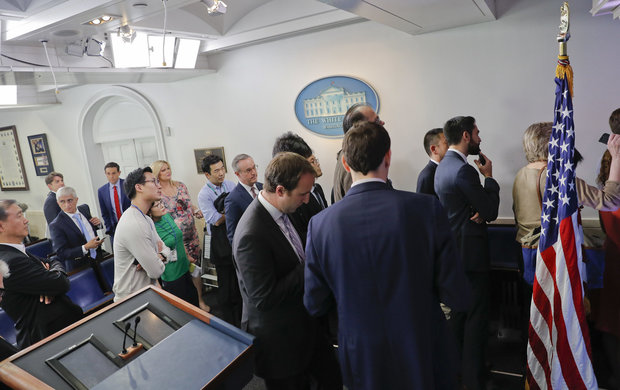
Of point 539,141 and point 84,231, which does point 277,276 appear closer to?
point 539,141

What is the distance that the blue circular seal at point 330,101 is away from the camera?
4172 mm

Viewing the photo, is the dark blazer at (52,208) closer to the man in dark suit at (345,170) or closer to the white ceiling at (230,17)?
the white ceiling at (230,17)

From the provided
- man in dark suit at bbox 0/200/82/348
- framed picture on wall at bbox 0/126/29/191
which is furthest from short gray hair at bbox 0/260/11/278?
framed picture on wall at bbox 0/126/29/191

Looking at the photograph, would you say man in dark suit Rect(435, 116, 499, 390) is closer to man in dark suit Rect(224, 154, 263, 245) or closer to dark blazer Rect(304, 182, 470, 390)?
dark blazer Rect(304, 182, 470, 390)

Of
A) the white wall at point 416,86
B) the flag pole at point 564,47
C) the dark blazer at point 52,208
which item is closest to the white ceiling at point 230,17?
the white wall at point 416,86

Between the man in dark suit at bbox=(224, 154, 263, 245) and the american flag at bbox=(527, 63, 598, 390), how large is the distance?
1.99m

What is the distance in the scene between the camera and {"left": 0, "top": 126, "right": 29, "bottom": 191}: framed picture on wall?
8.20 m

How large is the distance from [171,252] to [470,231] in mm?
2241

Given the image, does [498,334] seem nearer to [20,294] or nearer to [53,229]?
[20,294]

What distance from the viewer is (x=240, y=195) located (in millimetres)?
2986

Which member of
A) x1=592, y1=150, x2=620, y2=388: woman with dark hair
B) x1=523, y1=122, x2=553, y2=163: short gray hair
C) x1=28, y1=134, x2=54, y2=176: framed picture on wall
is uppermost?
x1=28, y1=134, x2=54, y2=176: framed picture on wall

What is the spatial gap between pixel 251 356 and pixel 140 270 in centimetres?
129

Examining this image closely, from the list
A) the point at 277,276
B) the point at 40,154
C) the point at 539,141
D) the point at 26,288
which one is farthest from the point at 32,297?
the point at 40,154

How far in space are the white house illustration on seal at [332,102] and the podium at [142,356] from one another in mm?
3018
